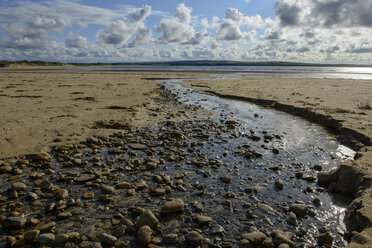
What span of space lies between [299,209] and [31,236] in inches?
197

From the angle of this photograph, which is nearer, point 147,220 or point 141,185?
point 147,220

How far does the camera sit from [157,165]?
738 centimetres

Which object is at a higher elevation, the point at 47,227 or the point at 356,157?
the point at 356,157

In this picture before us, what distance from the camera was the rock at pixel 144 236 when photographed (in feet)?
13.4

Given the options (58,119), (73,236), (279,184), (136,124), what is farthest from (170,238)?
(58,119)

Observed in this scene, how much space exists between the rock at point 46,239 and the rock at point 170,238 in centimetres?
184

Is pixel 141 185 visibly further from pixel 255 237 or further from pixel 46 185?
pixel 255 237

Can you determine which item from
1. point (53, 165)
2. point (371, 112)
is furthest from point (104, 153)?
point (371, 112)

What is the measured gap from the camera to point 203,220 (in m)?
4.70

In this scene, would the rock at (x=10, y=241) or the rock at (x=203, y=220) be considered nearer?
the rock at (x=10, y=241)

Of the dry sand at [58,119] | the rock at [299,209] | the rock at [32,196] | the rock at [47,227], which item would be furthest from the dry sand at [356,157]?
the dry sand at [58,119]

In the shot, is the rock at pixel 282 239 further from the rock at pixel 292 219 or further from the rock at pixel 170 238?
the rock at pixel 170 238

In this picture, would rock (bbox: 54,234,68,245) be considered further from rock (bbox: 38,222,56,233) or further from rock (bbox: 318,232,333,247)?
rock (bbox: 318,232,333,247)

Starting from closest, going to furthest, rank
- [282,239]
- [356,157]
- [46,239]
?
1. [46,239]
2. [282,239]
3. [356,157]
